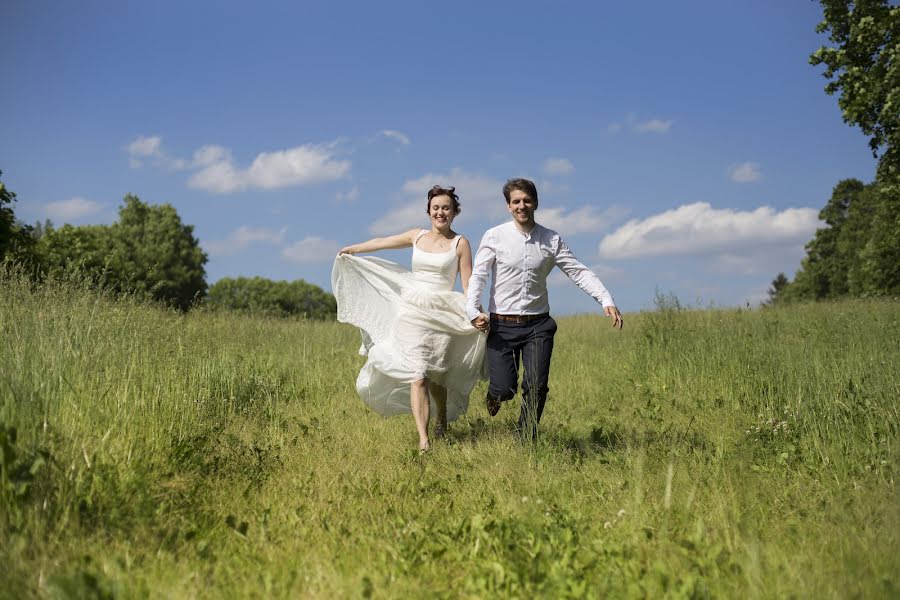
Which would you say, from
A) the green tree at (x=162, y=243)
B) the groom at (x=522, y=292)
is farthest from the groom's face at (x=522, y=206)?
the green tree at (x=162, y=243)

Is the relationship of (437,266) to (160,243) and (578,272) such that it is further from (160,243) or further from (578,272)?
(160,243)

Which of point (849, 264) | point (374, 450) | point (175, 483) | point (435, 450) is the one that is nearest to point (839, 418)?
point (435, 450)

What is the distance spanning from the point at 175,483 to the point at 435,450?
245 centimetres

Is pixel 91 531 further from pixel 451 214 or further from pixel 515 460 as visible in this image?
pixel 451 214

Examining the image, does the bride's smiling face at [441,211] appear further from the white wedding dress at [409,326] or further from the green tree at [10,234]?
the green tree at [10,234]

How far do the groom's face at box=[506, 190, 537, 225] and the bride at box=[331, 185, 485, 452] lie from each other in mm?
740

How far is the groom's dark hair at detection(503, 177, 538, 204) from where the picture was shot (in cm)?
636

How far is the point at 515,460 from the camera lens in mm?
5934

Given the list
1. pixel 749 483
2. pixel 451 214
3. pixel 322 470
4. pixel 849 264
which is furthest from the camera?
pixel 849 264

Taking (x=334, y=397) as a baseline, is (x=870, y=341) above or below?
above

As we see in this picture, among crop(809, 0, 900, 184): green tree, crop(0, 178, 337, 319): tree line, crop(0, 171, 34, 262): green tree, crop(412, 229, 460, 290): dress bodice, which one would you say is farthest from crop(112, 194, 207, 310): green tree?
crop(412, 229, 460, 290): dress bodice

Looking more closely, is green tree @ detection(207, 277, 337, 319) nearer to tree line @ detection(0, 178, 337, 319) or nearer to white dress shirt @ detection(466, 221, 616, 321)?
tree line @ detection(0, 178, 337, 319)

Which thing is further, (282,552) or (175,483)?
(175,483)

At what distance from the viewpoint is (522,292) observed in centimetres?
638
